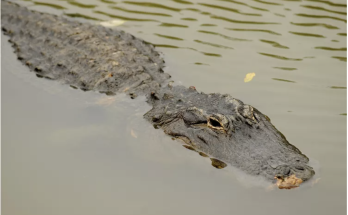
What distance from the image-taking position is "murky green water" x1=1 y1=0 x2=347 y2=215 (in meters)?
4.25

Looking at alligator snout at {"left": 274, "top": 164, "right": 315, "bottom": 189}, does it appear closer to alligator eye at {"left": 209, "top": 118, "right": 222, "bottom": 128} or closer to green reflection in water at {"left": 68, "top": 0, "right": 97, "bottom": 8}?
alligator eye at {"left": 209, "top": 118, "right": 222, "bottom": 128}

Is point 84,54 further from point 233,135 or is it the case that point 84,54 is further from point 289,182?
point 289,182

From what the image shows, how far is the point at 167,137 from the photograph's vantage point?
5.00 metres

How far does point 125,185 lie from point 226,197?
100 cm

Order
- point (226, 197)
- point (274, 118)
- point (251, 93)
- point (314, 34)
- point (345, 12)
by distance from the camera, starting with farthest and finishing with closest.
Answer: point (345, 12) → point (314, 34) → point (251, 93) → point (274, 118) → point (226, 197)

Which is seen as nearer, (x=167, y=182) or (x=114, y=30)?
(x=167, y=182)

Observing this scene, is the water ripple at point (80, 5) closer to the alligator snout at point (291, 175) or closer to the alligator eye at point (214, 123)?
the alligator eye at point (214, 123)

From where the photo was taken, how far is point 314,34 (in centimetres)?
732

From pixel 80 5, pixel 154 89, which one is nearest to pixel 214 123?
pixel 154 89

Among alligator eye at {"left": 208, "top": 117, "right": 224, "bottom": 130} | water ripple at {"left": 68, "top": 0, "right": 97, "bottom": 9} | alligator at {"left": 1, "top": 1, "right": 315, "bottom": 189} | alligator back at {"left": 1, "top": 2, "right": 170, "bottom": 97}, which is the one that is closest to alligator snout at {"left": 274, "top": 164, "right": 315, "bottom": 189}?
alligator at {"left": 1, "top": 1, "right": 315, "bottom": 189}

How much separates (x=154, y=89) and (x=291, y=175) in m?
2.28

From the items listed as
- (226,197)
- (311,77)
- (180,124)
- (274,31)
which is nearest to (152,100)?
(180,124)

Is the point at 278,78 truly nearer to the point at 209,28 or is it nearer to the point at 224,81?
the point at 224,81

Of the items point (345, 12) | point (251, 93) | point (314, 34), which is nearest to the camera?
point (251, 93)
